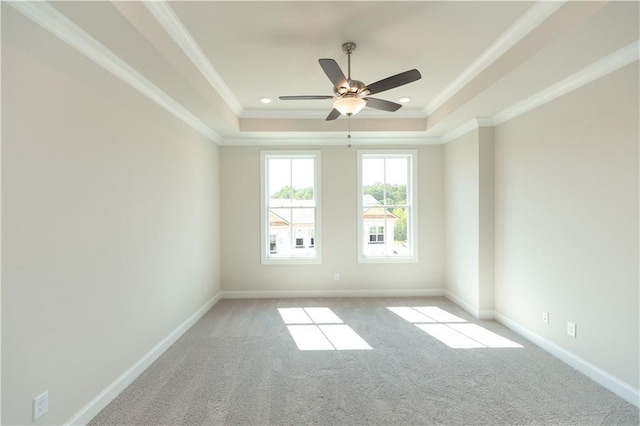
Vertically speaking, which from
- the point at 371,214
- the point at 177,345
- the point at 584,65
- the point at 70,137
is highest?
the point at 584,65

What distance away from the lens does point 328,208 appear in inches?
198

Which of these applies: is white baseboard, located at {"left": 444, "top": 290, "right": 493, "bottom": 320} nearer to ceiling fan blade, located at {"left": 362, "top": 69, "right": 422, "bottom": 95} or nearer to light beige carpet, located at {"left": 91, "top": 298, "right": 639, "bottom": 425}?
light beige carpet, located at {"left": 91, "top": 298, "right": 639, "bottom": 425}

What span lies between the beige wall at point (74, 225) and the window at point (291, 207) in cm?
202

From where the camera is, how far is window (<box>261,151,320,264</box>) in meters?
5.11

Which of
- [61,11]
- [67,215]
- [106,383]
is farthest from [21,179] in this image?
[106,383]

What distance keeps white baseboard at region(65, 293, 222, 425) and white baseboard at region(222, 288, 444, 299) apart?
1.27 meters

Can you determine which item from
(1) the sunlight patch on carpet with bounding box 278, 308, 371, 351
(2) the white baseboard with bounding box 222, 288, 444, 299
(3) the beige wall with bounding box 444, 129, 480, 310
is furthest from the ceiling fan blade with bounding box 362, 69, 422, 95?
(2) the white baseboard with bounding box 222, 288, 444, 299

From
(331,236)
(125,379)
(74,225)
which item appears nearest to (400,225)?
(331,236)

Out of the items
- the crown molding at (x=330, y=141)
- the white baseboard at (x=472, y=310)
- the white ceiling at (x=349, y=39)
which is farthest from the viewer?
the crown molding at (x=330, y=141)

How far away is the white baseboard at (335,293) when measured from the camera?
5.00 metres

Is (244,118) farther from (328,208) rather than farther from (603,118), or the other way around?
(603,118)

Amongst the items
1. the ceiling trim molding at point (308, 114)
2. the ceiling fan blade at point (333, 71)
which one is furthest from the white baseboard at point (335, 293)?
the ceiling fan blade at point (333, 71)

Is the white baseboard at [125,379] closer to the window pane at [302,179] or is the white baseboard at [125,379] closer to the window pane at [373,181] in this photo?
the window pane at [302,179]

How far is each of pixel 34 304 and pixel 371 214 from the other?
14.0 feet
